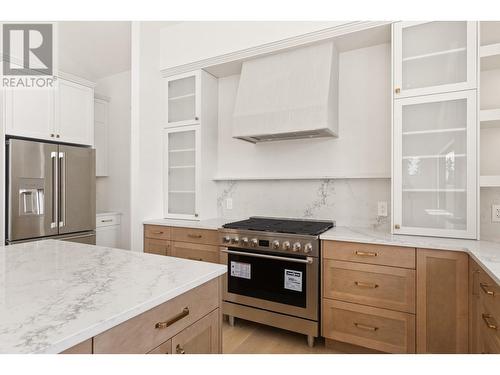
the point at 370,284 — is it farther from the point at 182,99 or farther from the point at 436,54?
the point at 182,99

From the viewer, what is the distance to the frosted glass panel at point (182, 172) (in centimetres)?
309

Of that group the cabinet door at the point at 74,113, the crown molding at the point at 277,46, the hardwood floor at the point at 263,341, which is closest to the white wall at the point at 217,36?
the crown molding at the point at 277,46

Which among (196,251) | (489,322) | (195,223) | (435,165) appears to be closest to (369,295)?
(489,322)

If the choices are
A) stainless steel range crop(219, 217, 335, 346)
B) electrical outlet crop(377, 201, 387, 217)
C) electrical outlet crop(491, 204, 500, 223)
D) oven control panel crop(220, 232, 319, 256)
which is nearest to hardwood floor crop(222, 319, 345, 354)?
stainless steel range crop(219, 217, 335, 346)

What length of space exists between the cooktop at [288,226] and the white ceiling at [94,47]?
2.42 meters

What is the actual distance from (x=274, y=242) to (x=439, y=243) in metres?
1.08

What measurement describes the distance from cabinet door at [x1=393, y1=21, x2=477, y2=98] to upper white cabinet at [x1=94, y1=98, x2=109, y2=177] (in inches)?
142

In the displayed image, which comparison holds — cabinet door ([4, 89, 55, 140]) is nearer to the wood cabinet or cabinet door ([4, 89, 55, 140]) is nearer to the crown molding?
the crown molding

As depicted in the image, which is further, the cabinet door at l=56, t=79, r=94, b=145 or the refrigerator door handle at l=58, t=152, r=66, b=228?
the cabinet door at l=56, t=79, r=94, b=145

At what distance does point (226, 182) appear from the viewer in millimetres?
3199

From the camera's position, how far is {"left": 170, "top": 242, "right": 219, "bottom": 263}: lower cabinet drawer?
8.53 feet
